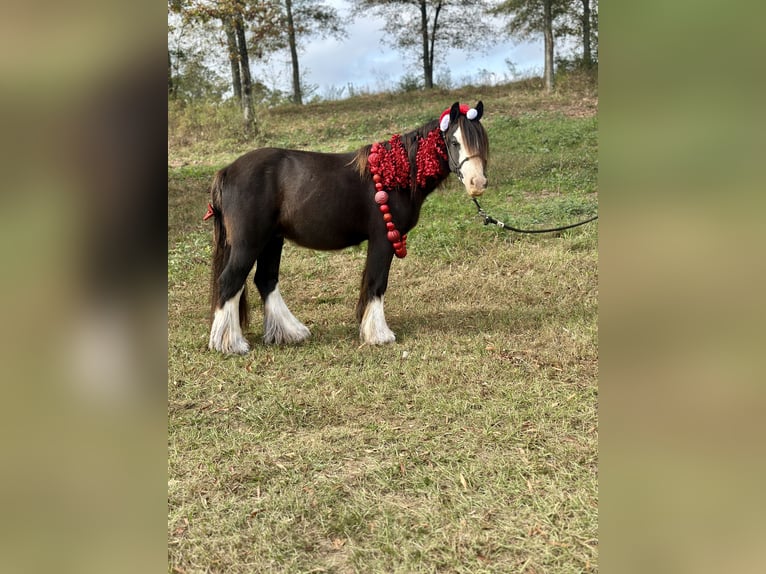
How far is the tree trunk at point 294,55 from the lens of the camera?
1686 centimetres

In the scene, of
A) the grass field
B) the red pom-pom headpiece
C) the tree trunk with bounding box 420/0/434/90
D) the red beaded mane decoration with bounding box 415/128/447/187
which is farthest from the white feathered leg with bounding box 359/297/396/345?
the tree trunk with bounding box 420/0/434/90

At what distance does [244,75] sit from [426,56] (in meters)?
8.22

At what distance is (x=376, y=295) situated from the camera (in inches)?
192

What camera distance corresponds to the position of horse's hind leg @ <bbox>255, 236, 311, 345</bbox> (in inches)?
195

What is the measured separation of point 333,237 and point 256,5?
11607 millimetres

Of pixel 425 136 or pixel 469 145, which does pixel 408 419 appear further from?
pixel 425 136

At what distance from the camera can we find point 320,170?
4805 millimetres

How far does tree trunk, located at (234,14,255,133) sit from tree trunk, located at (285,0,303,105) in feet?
9.32

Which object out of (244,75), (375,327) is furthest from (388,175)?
(244,75)
